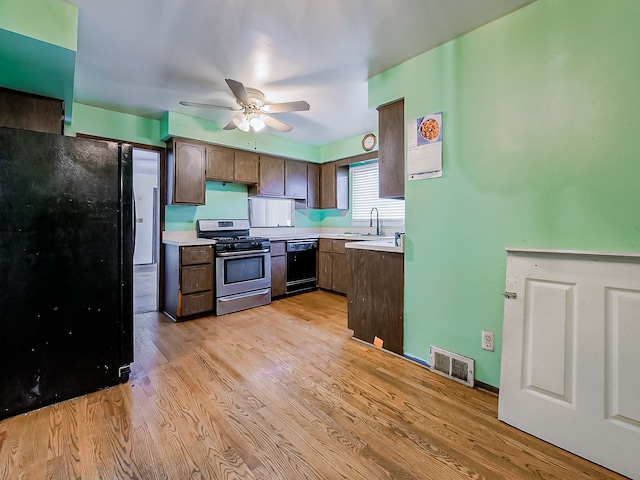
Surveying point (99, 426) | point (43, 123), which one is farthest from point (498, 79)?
point (43, 123)

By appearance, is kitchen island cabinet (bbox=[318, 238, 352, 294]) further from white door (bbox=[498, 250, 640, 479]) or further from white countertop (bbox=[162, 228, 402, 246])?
white door (bbox=[498, 250, 640, 479])

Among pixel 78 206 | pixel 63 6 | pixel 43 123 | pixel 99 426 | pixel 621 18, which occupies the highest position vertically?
pixel 63 6

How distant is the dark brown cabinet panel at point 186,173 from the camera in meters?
3.62

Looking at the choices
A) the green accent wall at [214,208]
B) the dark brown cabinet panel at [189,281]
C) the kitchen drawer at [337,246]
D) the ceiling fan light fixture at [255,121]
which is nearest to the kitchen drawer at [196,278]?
the dark brown cabinet panel at [189,281]

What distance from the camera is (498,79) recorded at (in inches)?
75.2

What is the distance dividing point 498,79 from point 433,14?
0.59 meters

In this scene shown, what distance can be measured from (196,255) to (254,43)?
2.32 m

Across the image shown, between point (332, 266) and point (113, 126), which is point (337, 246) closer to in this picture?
point (332, 266)

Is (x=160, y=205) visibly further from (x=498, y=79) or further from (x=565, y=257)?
(x=565, y=257)

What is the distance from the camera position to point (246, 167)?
429 cm

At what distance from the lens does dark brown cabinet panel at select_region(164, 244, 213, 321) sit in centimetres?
340

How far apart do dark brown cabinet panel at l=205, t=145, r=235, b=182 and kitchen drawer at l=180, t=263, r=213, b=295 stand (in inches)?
49.0


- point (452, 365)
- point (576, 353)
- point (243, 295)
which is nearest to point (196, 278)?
point (243, 295)

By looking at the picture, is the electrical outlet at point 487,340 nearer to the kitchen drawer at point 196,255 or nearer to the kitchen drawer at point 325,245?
the kitchen drawer at point 325,245
